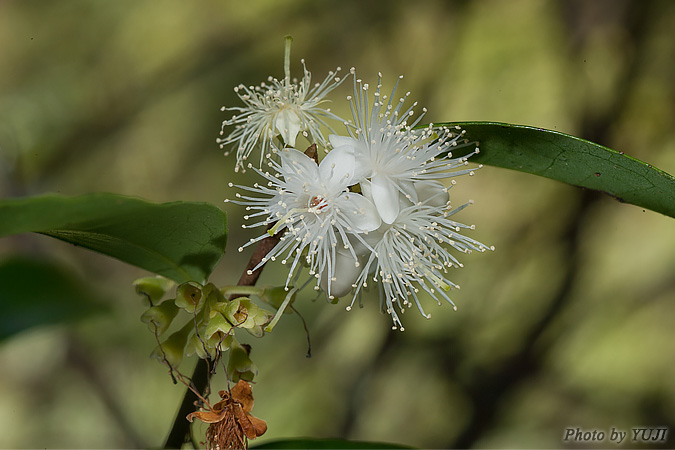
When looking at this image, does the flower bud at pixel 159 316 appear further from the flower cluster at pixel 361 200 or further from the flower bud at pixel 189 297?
the flower cluster at pixel 361 200

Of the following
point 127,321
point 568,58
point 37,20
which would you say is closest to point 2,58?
point 37,20

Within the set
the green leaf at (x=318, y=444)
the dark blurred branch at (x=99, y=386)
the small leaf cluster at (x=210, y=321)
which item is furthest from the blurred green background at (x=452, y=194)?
the small leaf cluster at (x=210, y=321)

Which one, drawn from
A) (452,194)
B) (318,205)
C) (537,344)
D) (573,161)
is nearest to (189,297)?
(318,205)

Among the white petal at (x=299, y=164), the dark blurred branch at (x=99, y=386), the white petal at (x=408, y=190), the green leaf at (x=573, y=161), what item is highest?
the green leaf at (x=573, y=161)

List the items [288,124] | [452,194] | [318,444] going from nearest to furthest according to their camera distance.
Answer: [288,124] < [318,444] < [452,194]

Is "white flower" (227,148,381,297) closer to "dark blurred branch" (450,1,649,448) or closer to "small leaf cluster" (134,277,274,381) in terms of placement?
"small leaf cluster" (134,277,274,381)

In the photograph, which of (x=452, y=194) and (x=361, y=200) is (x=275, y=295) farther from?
(x=452, y=194)
